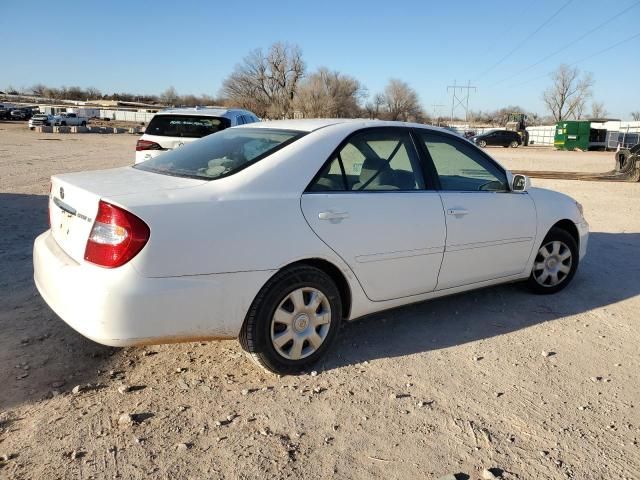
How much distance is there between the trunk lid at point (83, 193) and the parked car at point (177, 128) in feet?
17.0

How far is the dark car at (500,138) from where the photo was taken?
158ft

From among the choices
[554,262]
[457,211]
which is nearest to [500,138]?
[554,262]

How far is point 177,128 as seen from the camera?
8883 millimetres

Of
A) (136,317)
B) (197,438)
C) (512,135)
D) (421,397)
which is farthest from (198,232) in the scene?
(512,135)

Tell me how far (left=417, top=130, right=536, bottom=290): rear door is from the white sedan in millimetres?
14

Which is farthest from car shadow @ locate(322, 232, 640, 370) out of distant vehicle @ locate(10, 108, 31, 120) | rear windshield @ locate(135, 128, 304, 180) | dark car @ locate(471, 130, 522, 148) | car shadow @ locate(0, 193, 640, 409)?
distant vehicle @ locate(10, 108, 31, 120)

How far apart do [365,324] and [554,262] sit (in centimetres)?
204

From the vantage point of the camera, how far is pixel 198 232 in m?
2.86

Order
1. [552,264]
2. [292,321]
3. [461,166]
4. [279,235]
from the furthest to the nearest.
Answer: [552,264], [461,166], [292,321], [279,235]

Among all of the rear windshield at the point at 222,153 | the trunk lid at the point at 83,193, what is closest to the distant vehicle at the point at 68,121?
the rear windshield at the point at 222,153

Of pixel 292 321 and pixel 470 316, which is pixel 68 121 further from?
pixel 292 321

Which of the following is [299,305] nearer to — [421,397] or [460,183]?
[421,397]

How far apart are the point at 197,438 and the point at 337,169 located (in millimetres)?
1848

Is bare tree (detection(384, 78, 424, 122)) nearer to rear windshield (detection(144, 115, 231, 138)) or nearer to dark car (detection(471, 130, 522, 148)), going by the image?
dark car (detection(471, 130, 522, 148))
